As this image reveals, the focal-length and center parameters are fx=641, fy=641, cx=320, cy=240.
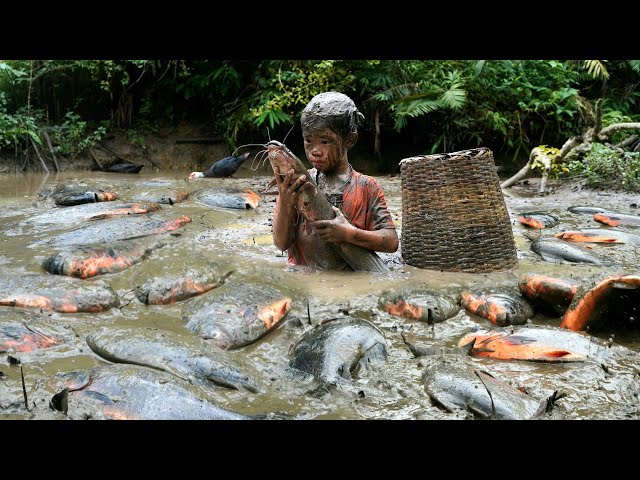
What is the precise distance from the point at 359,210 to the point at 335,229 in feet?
1.06

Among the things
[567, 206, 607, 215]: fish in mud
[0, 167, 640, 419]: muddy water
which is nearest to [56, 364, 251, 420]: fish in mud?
[0, 167, 640, 419]: muddy water

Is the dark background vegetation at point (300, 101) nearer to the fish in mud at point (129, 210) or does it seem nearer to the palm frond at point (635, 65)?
the palm frond at point (635, 65)

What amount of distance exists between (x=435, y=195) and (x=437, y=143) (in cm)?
617

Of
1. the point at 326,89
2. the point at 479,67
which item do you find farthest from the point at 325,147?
the point at 479,67

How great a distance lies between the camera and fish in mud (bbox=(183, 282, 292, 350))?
126 inches

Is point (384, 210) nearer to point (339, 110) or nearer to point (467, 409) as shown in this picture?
point (339, 110)

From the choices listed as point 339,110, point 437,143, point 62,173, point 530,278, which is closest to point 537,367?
point 530,278

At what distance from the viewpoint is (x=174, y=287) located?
3795 mm

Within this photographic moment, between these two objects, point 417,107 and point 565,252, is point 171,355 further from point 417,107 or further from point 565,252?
point 417,107

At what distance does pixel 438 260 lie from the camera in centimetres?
445

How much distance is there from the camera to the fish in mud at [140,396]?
2271 mm

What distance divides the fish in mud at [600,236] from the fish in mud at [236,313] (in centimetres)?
290

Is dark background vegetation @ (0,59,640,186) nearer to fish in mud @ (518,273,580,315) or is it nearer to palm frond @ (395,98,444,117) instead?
palm frond @ (395,98,444,117)

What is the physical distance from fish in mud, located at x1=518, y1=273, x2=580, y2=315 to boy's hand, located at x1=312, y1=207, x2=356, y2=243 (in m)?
1.10
